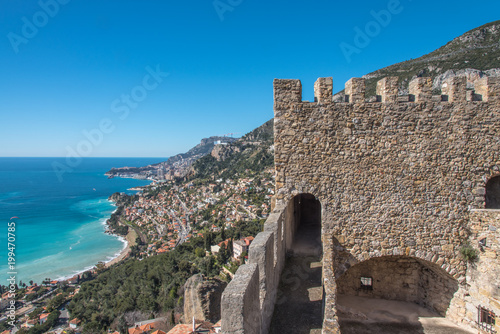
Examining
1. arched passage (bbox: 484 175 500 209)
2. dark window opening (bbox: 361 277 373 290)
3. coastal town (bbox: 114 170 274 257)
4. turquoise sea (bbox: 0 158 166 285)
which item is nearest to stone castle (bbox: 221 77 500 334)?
arched passage (bbox: 484 175 500 209)

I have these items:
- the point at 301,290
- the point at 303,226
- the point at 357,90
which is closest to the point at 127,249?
the point at 303,226

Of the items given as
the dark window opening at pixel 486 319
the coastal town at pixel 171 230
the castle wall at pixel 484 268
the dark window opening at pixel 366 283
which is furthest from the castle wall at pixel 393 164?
the coastal town at pixel 171 230

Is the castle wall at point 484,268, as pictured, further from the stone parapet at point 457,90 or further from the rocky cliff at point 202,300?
the rocky cliff at point 202,300

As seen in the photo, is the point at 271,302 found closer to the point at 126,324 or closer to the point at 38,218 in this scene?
the point at 126,324

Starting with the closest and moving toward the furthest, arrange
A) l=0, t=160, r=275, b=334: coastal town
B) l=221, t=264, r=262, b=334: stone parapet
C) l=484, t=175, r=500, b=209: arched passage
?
l=221, t=264, r=262, b=334: stone parapet < l=484, t=175, r=500, b=209: arched passage < l=0, t=160, r=275, b=334: coastal town

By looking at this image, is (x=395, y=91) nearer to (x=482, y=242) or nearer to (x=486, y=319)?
(x=482, y=242)

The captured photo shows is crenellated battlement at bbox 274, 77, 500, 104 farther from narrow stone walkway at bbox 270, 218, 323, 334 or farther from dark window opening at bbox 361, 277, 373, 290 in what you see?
dark window opening at bbox 361, 277, 373, 290
